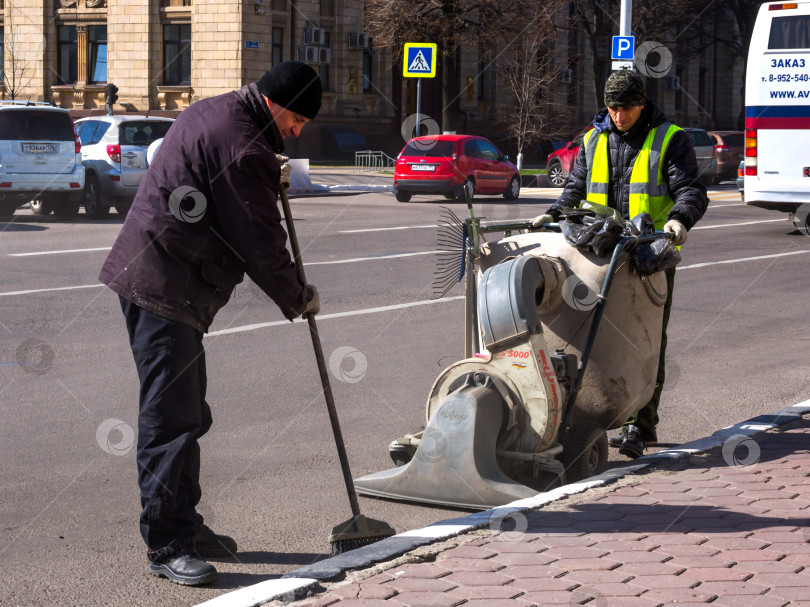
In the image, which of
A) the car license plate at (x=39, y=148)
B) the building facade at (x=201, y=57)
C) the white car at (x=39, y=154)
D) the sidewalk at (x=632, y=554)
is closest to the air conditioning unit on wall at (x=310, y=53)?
the building facade at (x=201, y=57)

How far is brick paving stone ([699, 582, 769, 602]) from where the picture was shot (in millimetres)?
3951

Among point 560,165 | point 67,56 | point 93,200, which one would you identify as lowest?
point 93,200

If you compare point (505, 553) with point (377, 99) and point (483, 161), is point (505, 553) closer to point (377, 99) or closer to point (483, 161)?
point (483, 161)

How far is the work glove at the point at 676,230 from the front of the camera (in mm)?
5562

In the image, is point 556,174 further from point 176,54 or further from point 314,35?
point 176,54

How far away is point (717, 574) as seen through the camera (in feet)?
13.5

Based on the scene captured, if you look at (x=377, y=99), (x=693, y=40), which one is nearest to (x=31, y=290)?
(x=377, y=99)

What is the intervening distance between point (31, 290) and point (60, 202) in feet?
32.0

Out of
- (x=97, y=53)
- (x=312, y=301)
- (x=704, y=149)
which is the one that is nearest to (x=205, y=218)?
(x=312, y=301)

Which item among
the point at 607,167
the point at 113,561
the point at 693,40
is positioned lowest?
the point at 113,561

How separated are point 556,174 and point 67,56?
62.6ft

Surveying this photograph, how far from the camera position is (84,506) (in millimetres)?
5129

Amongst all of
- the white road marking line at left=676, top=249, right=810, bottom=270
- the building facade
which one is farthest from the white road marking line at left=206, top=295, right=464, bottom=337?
the building facade

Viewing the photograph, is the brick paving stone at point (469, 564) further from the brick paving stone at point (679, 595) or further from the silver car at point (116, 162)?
the silver car at point (116, 162)
